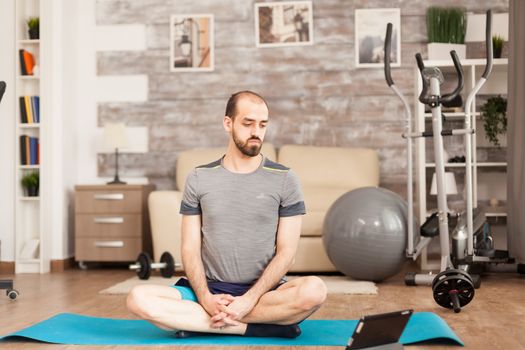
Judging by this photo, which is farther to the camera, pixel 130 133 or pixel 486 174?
pixel 130 133

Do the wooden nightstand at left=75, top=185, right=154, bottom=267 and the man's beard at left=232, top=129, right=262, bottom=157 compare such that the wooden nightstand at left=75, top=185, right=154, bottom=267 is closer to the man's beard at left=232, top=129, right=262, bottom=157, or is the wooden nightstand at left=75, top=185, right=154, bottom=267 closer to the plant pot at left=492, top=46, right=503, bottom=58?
the plant pot at left=492, top=46, right=503, bottom=58

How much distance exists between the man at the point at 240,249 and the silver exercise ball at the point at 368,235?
71.8 inches

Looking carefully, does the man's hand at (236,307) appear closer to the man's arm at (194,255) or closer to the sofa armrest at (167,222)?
the man's arm at (194,255)

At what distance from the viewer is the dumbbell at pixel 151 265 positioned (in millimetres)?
4957

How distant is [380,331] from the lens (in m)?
2.33

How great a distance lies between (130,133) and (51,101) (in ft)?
2.63

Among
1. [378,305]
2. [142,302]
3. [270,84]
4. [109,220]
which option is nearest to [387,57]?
[378,305]

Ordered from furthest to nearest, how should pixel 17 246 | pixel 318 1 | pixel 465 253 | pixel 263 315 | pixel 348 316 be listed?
1. pixel 318 1
2. pixel 17 246
3. pixel 465 253
4. pixel 348 316
5. pixel 263 315

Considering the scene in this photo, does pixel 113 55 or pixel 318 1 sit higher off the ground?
pixel 318 1

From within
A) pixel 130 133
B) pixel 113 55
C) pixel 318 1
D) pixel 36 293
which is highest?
pixel 318 1

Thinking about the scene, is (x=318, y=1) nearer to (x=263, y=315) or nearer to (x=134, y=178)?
(x=134, y=178)

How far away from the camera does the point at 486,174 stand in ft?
19.5

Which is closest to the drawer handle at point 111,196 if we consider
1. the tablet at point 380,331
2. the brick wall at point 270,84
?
the brick wall at point 270,84

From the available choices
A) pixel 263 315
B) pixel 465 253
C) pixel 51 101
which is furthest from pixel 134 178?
pixel 263 315
